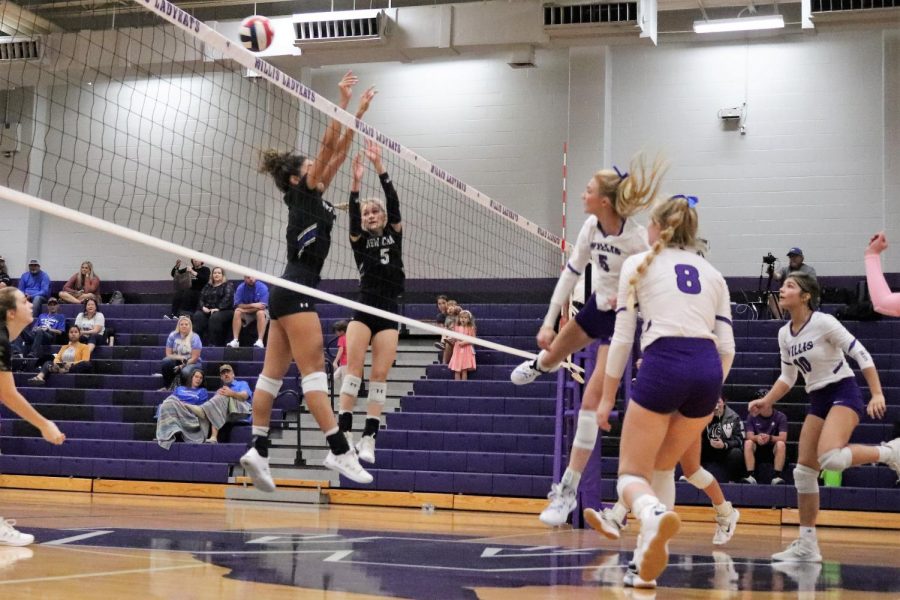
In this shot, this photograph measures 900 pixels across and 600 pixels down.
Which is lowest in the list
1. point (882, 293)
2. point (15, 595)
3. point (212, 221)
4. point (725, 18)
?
point (15, 595)

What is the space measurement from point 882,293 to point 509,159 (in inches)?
589

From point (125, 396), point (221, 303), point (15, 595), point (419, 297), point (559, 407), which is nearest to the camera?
point (15, 595)

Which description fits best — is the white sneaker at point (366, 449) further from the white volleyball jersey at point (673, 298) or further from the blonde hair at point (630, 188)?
the white volleyball jersey at point (673, 298)

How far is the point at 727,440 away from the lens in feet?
45.6

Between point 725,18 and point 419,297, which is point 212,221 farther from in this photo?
point 725,18

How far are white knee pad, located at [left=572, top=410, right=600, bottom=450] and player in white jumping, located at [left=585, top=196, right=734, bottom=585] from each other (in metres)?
1.22

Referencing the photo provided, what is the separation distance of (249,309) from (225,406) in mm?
3026

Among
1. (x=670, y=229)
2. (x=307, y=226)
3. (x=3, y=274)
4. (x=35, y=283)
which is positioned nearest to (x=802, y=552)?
(x=670, y=229)

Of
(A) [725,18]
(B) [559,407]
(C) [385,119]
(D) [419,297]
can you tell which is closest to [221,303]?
(D) [419,297]

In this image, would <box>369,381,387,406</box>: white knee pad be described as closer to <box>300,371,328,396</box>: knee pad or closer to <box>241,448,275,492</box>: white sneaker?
<box>300,371,328,396</box>: knee pad

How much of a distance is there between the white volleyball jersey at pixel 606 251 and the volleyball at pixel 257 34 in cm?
484

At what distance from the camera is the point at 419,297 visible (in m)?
20.3

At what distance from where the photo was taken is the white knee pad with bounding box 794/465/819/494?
28.0 ft

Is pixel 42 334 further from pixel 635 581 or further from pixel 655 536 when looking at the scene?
pixel 655 536
